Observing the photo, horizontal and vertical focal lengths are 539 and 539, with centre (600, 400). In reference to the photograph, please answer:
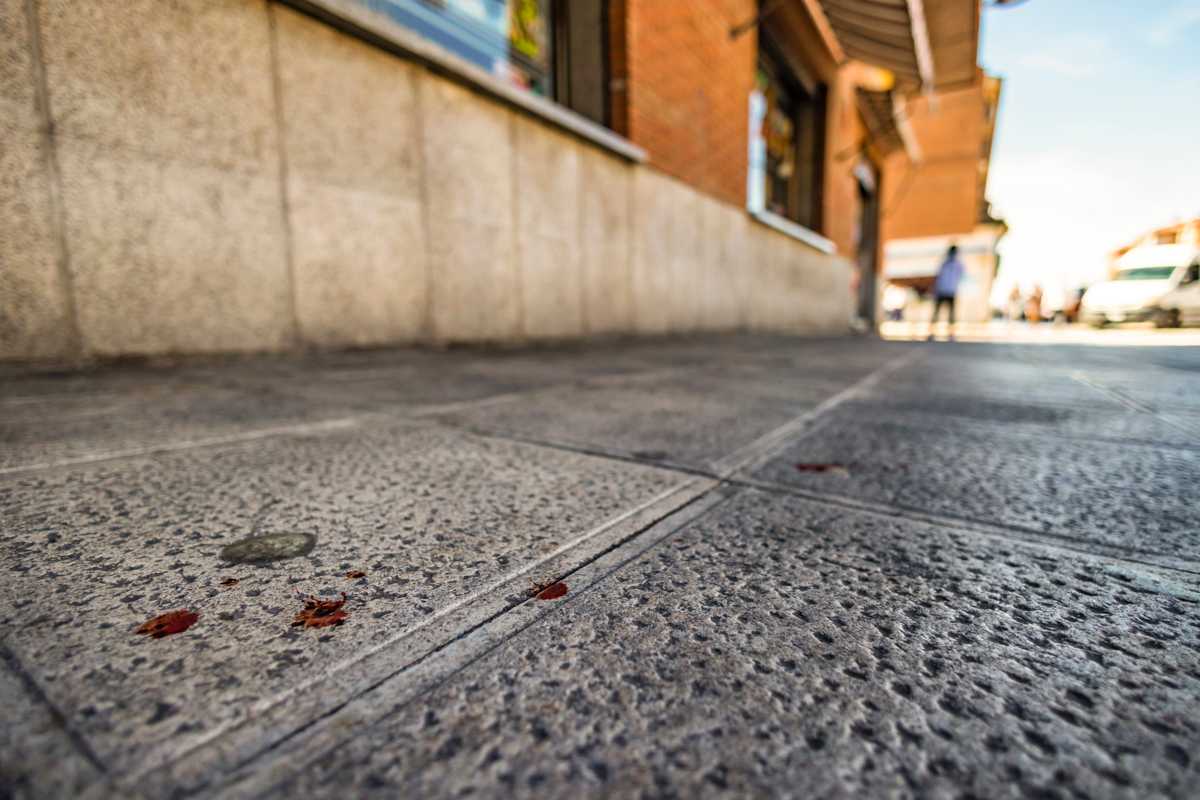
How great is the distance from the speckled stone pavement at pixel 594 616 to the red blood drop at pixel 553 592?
1 centimetres

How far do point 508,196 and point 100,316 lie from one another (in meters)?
2.46

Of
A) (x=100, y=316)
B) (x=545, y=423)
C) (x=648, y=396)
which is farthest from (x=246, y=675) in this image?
(x=100, y=316)

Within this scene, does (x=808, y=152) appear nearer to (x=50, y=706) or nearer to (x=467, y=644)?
(x=467, y=644)

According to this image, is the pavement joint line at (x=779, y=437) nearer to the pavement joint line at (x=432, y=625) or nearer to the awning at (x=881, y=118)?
the pavement joint line at (x=432, y=625)

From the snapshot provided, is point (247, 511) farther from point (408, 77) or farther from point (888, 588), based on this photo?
point (408, 77)

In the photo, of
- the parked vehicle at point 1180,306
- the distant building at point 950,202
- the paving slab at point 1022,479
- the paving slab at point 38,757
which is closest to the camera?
the paving slab at point 38,757

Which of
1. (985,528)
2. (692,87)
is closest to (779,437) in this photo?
(985,528)

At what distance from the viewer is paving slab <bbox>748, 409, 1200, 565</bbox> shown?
0.83 m

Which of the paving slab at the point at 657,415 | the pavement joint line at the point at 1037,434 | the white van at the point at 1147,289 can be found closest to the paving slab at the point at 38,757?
the paving slab at the point at 657,415

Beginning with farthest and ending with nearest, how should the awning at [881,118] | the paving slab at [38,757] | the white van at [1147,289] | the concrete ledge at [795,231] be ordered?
the white van at [1147,289] < the awning at [881,118] < the concrete ledge at [795,231] < the paving slab at [38,757]

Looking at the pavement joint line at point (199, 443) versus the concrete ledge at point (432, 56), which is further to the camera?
the concrete ledge at point (432, 56)

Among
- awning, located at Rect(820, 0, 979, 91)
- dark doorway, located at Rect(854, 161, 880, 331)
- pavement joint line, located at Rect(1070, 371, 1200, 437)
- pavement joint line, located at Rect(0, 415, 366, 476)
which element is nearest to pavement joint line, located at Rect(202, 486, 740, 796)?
pavement joint line, located at Rect(0, 415, 366, 476)

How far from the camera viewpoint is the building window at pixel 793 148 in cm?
964

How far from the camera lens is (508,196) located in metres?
3.88
